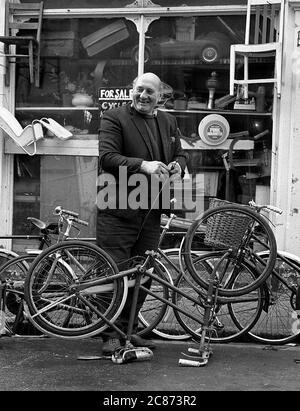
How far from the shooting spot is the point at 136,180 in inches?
194

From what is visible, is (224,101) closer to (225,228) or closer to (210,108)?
(210,108)

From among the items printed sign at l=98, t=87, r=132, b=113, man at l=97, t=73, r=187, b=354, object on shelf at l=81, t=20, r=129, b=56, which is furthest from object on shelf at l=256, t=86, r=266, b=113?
man at l=97, t=73, r=187, b=354

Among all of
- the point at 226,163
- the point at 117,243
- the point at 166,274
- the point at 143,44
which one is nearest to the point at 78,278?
the point at 117,243

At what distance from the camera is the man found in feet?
16.1

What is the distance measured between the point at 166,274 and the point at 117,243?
0.48 metres

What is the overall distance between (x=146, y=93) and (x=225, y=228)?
115 cm

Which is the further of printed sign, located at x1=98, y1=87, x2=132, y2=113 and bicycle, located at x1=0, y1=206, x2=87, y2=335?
printed sign, located at x1=98, y1=87, x2=132, y2=113

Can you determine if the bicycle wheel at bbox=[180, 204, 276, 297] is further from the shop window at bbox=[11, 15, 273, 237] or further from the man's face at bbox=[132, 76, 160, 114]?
the shop window at bbox=[11, 15, 273, 237]

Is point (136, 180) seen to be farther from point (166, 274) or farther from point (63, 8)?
point (63, 8)

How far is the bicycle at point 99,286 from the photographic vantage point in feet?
15.3

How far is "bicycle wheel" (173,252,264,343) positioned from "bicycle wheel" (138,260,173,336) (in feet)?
0.36

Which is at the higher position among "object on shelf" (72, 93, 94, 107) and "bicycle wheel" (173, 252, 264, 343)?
"object on shelf" (72, 93, 94, 107)

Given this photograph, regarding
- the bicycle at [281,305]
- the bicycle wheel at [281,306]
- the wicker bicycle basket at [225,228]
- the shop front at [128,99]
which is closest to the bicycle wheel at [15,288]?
the wicker bicycle basket at [225,228]

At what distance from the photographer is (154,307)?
5211 mm
